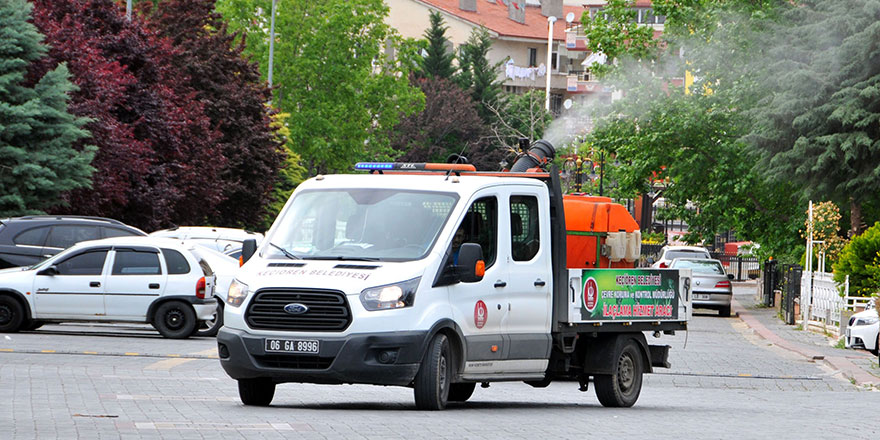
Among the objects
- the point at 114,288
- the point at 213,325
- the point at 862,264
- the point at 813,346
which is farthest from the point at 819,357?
the point at 114,288

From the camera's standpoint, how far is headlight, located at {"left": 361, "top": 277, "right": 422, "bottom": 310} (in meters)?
12.1

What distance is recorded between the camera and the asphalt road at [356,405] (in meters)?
10.9

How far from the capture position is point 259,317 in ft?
40.7

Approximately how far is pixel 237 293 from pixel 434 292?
5.43ft

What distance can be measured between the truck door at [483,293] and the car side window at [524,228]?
247 millimetres

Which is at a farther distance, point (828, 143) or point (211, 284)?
point (828, 143)

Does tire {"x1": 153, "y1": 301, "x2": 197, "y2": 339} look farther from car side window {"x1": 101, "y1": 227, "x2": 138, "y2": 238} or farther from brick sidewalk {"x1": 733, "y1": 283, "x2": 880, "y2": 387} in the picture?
brick sidewalk {"x1": 733, "y1": 283, "x2": 880, "y2": 387}

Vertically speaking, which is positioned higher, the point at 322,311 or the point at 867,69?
the point at 867,69

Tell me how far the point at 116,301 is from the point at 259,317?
1259 centimetres

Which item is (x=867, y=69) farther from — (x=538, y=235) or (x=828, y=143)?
(x=538, y=235)

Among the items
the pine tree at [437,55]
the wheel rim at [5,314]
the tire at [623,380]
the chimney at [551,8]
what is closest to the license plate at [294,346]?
the tire at [623,380]

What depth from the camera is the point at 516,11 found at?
5143 inches

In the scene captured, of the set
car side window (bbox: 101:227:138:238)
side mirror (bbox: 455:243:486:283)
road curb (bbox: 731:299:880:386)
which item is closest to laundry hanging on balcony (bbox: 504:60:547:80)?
road curb (bbox: 731:299:880:386)

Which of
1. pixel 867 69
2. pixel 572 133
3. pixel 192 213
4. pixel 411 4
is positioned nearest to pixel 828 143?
pixel 867 69
